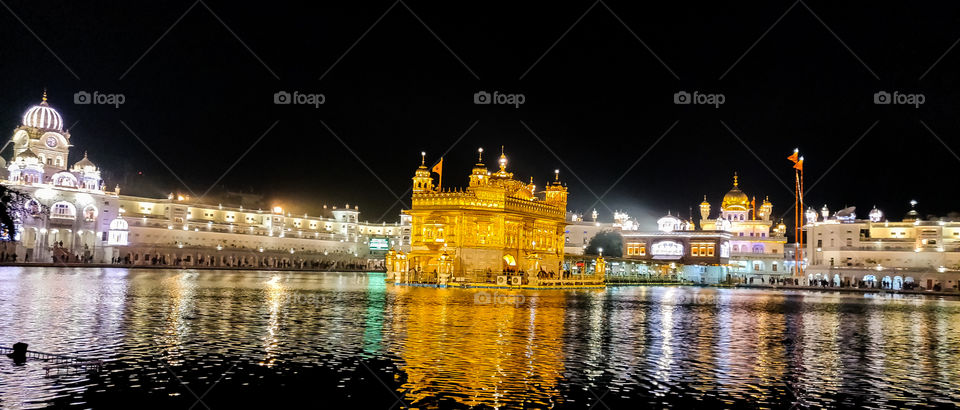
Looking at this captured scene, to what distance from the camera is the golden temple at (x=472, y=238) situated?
62.9 metres

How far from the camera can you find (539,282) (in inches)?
2515

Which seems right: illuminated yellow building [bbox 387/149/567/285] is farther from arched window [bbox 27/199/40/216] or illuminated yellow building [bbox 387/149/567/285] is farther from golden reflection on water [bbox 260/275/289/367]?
arched window [bbox 27/199/40/216]

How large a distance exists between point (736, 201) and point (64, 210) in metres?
96.9

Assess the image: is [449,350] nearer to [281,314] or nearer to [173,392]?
[173,392]

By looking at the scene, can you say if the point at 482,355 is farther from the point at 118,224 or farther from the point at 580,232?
the point at 580,232

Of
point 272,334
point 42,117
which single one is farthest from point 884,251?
point 42,117

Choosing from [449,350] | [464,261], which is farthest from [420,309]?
[464,261]

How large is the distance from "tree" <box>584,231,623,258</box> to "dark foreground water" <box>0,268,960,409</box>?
82545mm

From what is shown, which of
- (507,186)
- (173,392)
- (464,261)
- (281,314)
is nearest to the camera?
(173,392)

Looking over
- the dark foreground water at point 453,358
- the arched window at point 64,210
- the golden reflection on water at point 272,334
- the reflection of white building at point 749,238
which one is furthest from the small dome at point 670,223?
the golden reflection on water at point 272,334

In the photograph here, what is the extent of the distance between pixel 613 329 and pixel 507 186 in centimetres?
3952

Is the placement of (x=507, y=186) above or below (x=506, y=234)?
above

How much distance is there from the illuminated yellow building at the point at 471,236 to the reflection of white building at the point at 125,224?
42.8 meters

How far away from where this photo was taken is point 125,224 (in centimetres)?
11362
